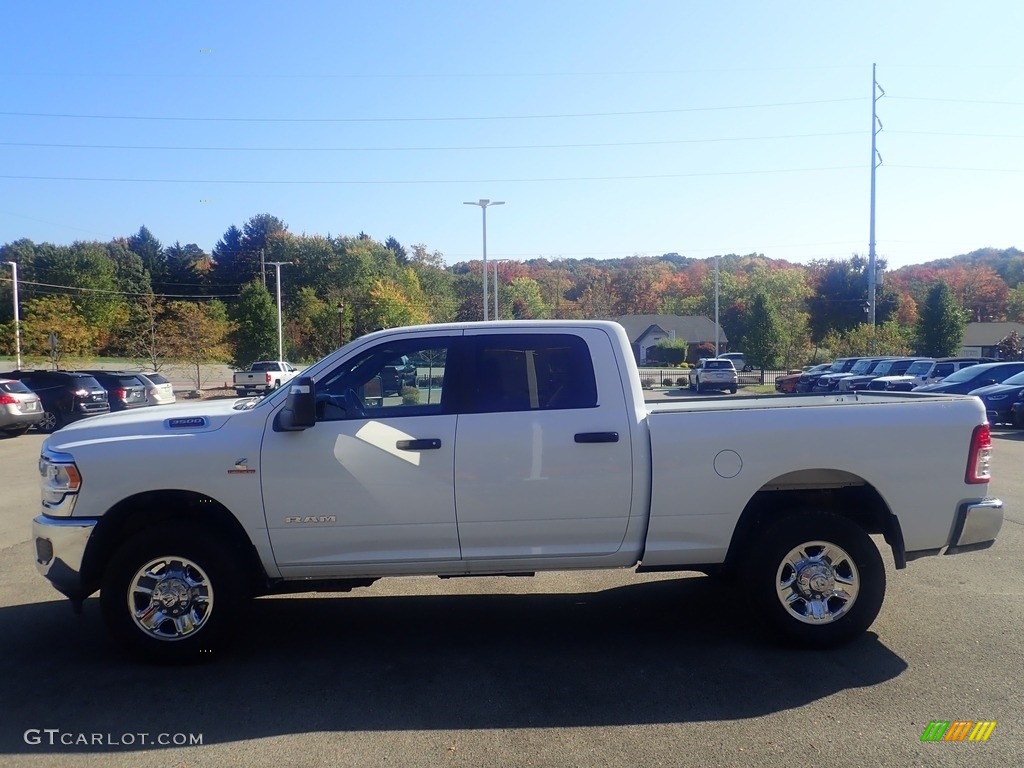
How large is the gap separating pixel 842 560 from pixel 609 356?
79.0 inches

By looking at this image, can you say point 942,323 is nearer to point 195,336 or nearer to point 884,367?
point 884,367

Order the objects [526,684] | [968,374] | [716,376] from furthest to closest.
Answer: [716,376]
[968,374]
[526,684]

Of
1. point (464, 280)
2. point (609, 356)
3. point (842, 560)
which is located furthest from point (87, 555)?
point (464, 280)

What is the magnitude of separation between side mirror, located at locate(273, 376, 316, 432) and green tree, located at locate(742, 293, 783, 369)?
51488 millimetres

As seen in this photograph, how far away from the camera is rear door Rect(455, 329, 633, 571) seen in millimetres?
5324

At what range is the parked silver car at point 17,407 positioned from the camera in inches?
806

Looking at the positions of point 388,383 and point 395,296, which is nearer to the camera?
point 388,383

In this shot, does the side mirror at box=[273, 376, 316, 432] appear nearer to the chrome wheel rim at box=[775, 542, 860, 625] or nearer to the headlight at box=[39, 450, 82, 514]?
the headlight at box=[39, 450, 82, 514]

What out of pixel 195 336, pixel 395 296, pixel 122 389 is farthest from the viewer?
pixel 395 296

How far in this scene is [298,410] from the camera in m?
5.14

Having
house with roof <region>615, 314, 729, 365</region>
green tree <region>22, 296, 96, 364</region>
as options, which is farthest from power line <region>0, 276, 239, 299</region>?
house with roof <region>615, 314, 729, 365</region>

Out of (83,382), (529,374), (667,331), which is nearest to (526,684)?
(529,374)

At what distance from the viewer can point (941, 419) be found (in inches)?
216

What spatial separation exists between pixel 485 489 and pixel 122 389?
23.2 m
